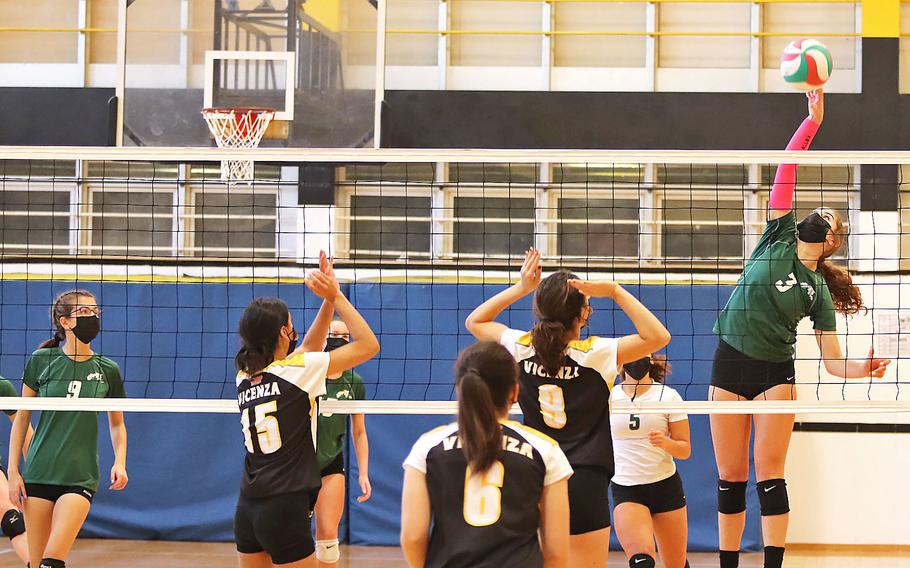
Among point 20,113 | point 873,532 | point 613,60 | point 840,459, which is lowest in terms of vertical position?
point 873,532

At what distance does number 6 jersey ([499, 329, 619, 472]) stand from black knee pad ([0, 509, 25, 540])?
339 cm

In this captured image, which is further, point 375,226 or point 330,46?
point 375,226

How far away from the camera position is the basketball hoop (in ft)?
30.4

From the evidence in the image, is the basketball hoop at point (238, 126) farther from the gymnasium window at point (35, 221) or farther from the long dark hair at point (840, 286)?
the long dark hair at point (840, 286)

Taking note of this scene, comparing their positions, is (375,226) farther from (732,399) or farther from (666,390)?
(732,399)

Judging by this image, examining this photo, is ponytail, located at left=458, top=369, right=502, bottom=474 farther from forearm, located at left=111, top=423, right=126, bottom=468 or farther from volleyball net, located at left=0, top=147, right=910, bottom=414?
forearm, located at left=111, top=423, right=126, bottom=468

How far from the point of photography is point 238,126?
9.33 m

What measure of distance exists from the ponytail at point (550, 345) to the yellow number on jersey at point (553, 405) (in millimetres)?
63

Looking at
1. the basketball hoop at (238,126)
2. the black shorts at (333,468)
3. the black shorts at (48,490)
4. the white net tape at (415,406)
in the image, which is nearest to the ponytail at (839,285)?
the white net tape at (415,406)

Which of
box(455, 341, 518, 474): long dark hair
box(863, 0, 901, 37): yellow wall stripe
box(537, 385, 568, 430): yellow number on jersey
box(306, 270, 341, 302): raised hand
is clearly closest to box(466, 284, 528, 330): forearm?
box(537, 385, 568, 430): yellow number on jersey

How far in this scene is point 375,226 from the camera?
11.2 metres

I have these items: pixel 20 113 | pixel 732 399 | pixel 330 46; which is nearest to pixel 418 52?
pixel 330 46

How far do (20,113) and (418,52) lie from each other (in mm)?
4375

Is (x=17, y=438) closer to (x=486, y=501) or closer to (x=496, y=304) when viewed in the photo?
(x=496, y=304)
